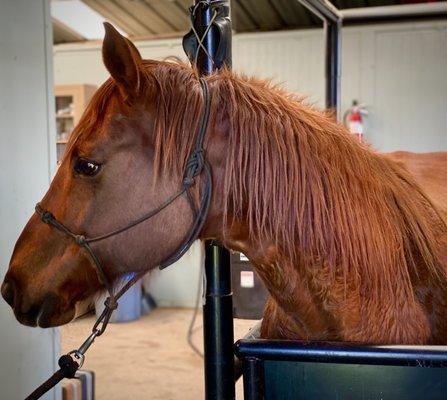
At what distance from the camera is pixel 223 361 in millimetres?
1148

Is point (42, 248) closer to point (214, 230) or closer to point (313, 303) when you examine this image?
point (214, 230)

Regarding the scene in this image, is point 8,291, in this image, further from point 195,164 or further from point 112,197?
point 195,164

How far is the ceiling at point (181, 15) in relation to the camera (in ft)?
13.2

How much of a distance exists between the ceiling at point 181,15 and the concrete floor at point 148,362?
2.58 m

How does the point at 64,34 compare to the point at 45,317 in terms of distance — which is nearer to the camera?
the point at 45,317

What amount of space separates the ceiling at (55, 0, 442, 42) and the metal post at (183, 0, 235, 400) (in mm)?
2902

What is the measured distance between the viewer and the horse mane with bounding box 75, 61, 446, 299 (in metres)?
0.89

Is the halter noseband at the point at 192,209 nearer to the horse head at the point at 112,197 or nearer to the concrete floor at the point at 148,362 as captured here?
the horse head at the point at 112,197

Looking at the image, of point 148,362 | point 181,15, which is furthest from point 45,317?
point 181,15

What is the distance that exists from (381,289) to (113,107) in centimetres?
58

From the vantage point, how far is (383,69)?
4.37 metres

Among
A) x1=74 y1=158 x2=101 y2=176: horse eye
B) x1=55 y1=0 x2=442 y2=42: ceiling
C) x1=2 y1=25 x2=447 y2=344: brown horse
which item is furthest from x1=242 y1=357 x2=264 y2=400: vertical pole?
x1=55 y1=0 x2=442 y2=42: ceiling

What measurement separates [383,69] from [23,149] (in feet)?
11.8

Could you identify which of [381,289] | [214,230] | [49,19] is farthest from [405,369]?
[49,19]
